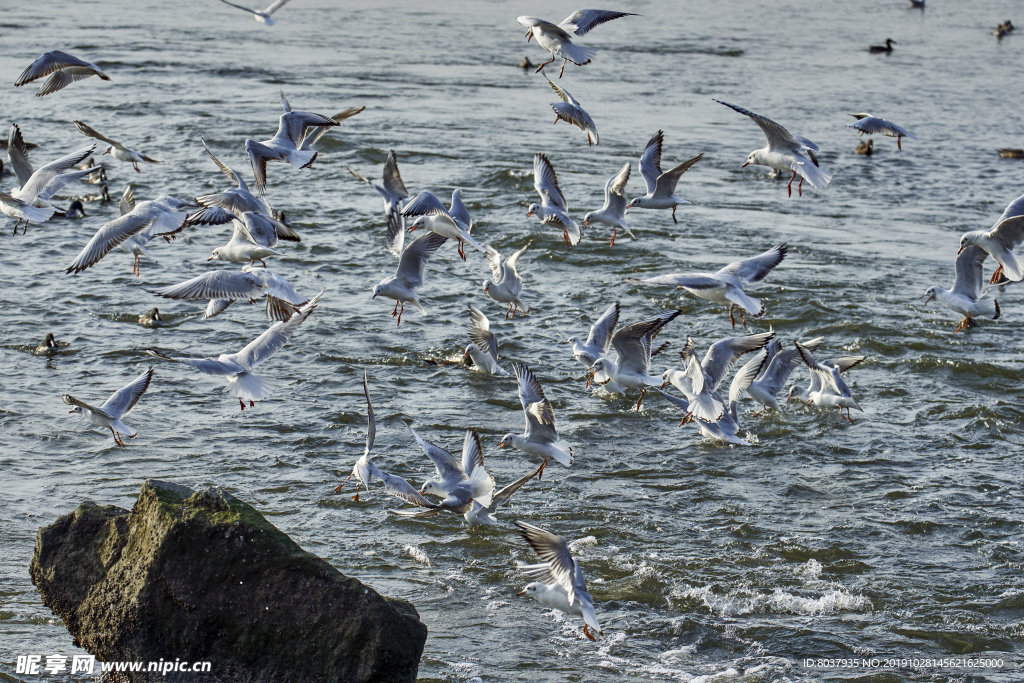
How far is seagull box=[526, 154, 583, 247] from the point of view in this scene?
10.8 m

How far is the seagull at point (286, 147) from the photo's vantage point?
1041 cm

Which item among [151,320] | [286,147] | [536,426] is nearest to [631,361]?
[536,426]

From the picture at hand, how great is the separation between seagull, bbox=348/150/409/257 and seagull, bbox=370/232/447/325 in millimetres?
134

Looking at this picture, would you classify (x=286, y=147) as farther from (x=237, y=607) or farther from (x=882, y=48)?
(x=882, y=48)

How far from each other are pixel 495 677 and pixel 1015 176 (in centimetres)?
1701

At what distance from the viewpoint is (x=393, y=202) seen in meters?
10.5

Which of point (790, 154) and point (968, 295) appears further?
point (968, 295)

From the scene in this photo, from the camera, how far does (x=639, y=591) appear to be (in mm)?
7605

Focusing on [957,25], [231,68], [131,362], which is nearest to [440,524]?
[131,362]

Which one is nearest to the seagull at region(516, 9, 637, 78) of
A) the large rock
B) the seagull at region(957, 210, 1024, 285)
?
the seagull at region(957, 210, 1024, 285)

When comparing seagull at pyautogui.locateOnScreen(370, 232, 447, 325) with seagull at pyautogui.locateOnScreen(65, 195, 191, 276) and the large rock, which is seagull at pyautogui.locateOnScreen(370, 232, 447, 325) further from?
the large rock

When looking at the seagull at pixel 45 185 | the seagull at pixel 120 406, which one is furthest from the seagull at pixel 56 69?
the seagull at pixel 120 406

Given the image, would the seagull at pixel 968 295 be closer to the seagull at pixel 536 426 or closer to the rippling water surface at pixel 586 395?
the rippling water surface at pixel 586 395

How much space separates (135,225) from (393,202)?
2447mm
